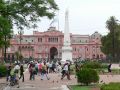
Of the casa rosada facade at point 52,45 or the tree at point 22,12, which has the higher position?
the casa rosada facade at point 52,45

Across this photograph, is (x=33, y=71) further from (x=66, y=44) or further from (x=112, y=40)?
(x=112, y=40)

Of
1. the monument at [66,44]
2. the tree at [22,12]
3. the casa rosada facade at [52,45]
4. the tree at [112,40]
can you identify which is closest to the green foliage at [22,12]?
the tree at [22,12]

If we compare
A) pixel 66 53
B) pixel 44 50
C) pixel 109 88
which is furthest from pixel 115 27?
pixel 109 88

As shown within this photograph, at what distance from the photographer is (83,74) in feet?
99.5

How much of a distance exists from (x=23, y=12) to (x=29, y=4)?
2.66ft

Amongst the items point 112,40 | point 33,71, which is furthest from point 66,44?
point 33,71

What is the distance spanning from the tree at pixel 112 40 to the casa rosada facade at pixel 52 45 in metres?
61.3

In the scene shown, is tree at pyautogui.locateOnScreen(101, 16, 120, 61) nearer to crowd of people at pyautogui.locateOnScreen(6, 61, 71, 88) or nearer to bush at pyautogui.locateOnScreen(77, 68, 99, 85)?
crowd of people at pyautogui.locateOnScreen(6, 61, 71, 88)

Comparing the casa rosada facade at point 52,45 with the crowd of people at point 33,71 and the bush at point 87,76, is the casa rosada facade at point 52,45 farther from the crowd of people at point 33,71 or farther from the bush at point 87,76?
the bush at point 87,76

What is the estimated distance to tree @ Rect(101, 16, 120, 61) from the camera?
11425 cm

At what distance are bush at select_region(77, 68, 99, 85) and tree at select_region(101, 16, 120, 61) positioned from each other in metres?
81.6

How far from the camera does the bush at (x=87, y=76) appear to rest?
99.4 feet

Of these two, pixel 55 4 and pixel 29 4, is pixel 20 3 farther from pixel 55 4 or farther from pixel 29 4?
pixel 55 4

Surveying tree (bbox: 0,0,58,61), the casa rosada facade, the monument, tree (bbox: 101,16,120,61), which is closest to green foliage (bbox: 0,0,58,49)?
tree (bbox: 0,0,58,61)
